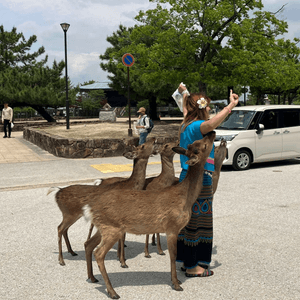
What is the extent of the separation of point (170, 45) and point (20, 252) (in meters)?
17.2

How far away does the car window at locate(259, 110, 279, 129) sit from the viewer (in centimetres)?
1228

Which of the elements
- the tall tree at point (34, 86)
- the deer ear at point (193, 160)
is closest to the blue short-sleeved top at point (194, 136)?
the deer ear at point (193, 160)

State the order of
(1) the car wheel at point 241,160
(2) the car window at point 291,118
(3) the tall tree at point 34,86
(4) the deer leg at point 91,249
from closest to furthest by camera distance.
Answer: (4) the deer leg at point 91,249
(1) the car wheel at point 241,160
(2) the car window at point 291,118
(3) the tall tree at point 34,86

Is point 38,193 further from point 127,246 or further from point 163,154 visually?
point 163,154

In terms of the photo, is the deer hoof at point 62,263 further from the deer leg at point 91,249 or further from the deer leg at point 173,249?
the deer leg at point 173,249

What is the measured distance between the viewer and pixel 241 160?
39.0 feet

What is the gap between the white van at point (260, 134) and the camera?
38.9 feet

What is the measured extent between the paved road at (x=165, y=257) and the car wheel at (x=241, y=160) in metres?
2.62

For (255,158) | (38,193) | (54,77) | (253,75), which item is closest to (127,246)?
(38,193)

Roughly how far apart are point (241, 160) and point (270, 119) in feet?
5.50

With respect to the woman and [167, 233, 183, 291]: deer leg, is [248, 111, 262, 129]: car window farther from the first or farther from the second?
[167, 233, 183, 291]: deer leg

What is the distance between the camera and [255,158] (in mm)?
12141

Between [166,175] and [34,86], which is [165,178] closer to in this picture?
[166,175]

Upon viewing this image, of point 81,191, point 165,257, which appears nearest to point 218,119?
point 81,191
